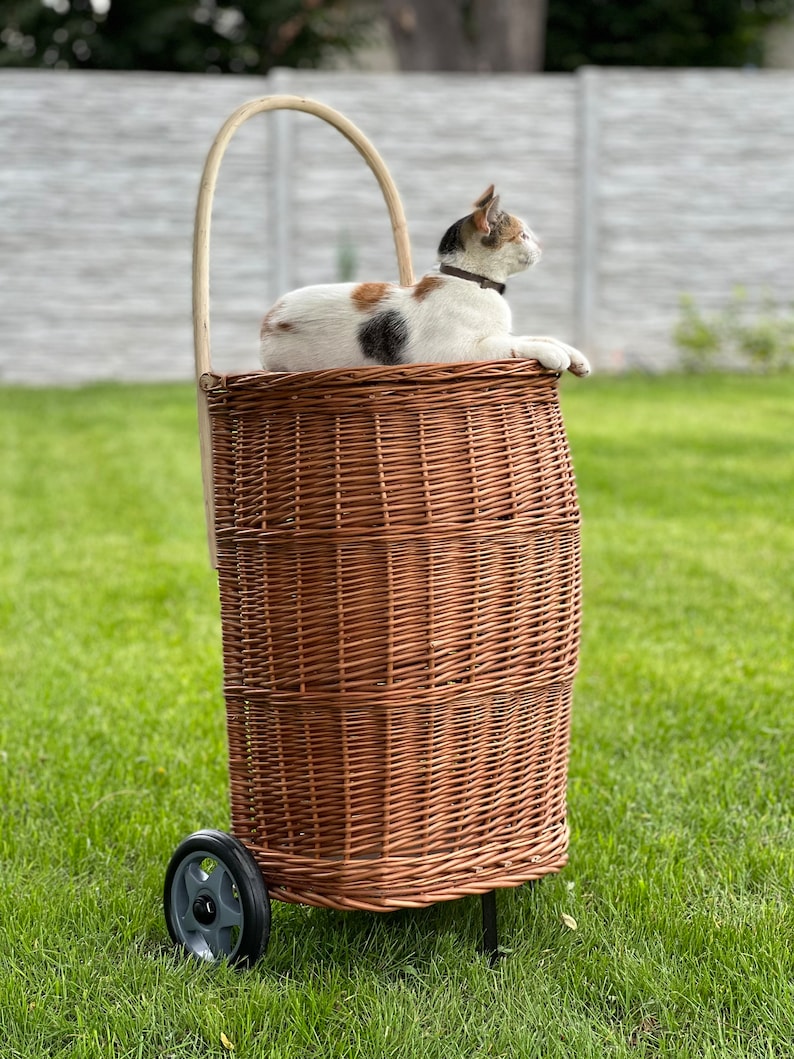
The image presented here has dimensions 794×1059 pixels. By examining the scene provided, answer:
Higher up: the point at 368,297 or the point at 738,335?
the point at 368,297

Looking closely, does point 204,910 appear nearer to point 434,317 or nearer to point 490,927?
point 490,927

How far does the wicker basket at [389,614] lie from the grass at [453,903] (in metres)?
0.16

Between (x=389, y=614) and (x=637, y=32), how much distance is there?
1400cm

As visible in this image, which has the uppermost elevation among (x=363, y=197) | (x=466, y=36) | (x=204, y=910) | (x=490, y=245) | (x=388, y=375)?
(x=466, y=36)

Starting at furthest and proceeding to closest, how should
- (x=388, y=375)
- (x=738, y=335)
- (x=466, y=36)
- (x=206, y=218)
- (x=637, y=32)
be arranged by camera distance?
(x=637, y=32), (x=466, y=36), (x=738, y=335), (x=206, y=218), (x=388, y=375)

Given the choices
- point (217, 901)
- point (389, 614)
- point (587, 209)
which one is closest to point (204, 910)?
point (217, 901)

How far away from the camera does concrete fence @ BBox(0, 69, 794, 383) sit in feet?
28.5

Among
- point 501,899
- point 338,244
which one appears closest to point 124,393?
point 338,244

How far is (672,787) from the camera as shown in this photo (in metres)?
2.44

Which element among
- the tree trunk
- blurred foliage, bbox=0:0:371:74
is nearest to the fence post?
the tree trunk

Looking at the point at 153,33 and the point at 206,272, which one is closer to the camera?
the point at 206,272

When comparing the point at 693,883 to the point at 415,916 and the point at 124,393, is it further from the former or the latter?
the point at 124,393

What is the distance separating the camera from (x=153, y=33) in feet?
40.7

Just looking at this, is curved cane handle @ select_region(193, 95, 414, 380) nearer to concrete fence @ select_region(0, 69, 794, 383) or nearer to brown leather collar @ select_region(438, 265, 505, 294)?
brown leather collar @ select_region(438, 265, 505, 294)
